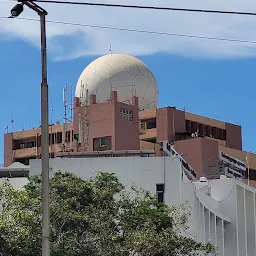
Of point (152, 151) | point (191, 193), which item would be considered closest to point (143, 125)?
point (152, 151)

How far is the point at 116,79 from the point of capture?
64.6m

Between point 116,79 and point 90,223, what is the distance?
3880 cm

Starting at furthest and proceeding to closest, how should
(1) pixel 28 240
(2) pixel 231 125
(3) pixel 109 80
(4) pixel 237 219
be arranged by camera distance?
A: 1. (2) pixel 231 125
2. (3) pixel 109 80
3. (4) pixel 237 219
4. (1) pixel 28 240

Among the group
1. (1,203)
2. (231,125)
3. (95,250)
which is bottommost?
(95,250)

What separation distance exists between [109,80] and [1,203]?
127ft

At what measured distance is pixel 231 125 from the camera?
258 feet

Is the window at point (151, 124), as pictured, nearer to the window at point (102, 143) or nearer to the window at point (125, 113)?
the window at point (125, 113)

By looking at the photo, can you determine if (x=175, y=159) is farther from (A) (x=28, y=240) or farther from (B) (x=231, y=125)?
(B) (x=231, y=125)

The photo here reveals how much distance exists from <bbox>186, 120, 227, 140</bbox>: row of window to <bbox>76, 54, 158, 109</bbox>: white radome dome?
27.4 ft

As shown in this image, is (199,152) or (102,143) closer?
(199,152)

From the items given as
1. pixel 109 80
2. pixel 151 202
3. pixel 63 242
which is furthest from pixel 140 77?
pixel 63 242

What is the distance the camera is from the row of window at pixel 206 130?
241ft

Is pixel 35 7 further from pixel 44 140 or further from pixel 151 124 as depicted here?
pixel 151 124

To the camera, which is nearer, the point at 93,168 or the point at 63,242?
the point at 63,242
